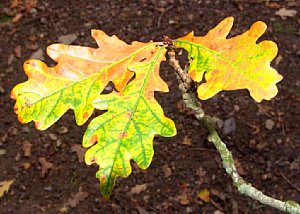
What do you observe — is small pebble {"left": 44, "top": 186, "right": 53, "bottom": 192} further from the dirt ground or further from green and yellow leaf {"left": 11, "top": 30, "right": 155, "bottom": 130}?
green and yellow leaf {"left": 11, "top": 30, "right": 155, "bottom": 130}

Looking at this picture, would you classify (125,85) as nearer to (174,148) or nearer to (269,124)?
(174,148)

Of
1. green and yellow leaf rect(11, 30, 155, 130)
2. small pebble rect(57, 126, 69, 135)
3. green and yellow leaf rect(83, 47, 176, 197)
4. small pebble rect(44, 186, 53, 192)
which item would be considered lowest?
small pebble rect(44, 186, 53, 192)

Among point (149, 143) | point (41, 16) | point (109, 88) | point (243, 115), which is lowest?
point (243, 115)

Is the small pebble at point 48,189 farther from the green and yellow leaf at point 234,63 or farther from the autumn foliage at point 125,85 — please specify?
the green and yellow leaf at point 234,63

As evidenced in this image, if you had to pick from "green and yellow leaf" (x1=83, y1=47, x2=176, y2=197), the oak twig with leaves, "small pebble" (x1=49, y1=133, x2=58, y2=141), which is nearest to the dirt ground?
"small pebble" (x1=49, y1=133, x2=58, y2=141)

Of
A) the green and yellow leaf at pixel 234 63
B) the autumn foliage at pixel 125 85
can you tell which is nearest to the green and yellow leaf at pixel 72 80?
the autumn foliage at pixel 125 85

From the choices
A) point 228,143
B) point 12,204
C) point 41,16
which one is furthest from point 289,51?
point 12,204

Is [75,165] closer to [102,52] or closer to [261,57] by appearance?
[102,52]
